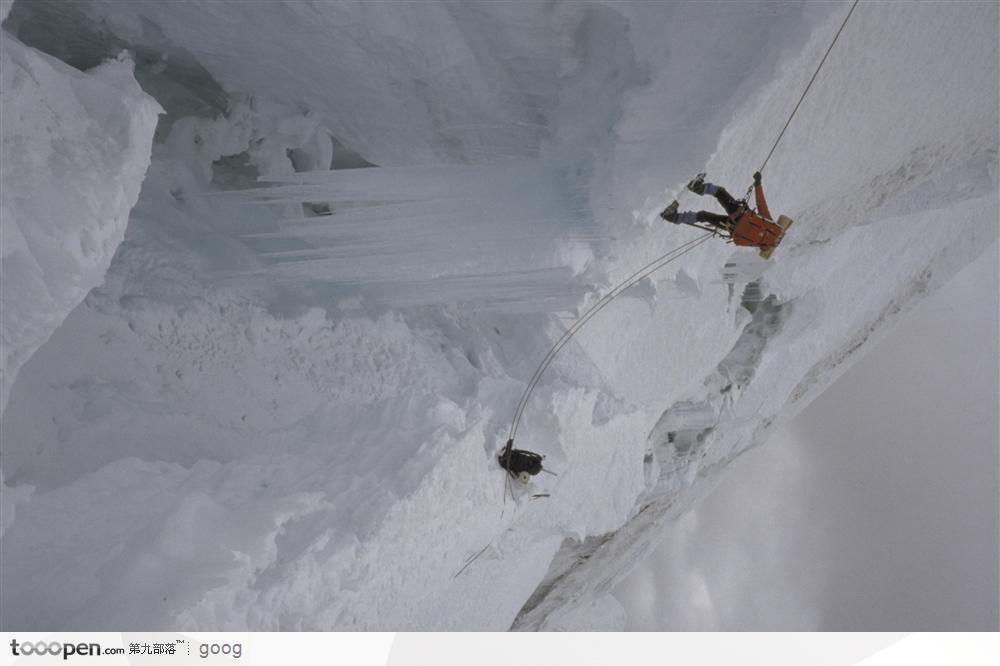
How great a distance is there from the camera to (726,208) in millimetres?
2836

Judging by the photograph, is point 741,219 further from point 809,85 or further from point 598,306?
point 809,85

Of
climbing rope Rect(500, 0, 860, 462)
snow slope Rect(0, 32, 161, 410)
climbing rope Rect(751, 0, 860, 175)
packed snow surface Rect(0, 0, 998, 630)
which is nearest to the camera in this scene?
snow slope Rect(0, 32, 161, 410)

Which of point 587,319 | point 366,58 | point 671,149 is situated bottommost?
point 587,319

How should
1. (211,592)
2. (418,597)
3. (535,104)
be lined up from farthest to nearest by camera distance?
(418,597)
(535,104)
(211,592)

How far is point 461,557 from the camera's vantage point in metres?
3.32

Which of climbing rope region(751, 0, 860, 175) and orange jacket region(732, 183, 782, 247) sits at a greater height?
climbing rope region(751, 0, 860, 175)

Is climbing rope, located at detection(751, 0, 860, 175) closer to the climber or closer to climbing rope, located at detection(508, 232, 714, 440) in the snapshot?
climbing rope, located at detection(508, 232, 714, 440)

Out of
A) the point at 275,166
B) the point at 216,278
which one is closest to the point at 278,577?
the point at 216,278

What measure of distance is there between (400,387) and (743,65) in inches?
75.2

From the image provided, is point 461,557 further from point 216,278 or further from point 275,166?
point 275,166

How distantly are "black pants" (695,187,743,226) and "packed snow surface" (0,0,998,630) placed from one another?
0.52 ft
